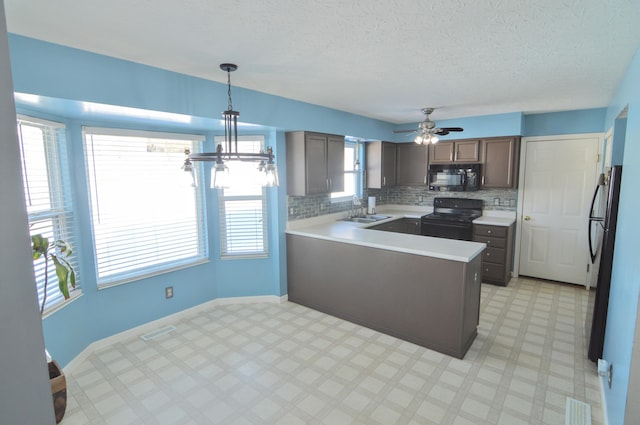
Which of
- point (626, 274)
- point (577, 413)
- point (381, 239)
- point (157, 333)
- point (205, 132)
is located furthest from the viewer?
point (205, 132)

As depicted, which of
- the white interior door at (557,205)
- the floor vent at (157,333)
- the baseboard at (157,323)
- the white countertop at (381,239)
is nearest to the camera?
the baseboard at (157,323)

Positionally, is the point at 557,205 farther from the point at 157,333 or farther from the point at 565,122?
the point at 157,333

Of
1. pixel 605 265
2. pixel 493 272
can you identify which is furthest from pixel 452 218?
pixel 605 265

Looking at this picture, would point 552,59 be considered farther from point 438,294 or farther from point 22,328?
point 22,328

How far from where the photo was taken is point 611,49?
6.91 feet

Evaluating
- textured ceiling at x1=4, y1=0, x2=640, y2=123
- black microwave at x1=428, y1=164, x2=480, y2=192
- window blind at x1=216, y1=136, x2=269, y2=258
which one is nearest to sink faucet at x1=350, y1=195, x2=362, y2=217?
black microwave at x1=428, y1=164, x2=480, y2=192

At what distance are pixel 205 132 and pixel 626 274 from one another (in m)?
3.80

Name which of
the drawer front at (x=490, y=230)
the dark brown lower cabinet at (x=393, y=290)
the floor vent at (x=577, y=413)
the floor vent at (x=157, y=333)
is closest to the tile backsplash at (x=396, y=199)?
the dark brown lower cabinet at (x=393, y=290)

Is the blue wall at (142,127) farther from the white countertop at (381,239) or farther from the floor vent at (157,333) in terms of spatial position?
the white countertop at (381,239)

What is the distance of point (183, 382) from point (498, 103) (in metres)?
4.30

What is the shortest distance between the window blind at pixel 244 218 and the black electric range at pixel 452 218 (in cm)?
257

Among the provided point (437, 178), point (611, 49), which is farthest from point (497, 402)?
point (437, 178)

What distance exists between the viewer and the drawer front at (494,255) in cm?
445

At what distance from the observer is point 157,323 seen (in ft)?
11.2
